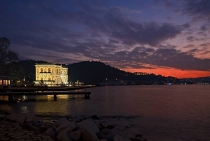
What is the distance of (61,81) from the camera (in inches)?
4786

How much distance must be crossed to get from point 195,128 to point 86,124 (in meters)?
13.2

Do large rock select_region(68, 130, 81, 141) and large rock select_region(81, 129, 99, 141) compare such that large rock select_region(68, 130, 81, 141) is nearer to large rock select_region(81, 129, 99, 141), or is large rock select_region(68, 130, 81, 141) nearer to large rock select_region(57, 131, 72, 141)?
large rock select_region(81, 129, 99, 141)

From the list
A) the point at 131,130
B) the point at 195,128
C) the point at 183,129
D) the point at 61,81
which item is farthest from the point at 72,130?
the point at 61,81

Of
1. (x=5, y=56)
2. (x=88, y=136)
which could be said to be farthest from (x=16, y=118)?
(x=5, y=56)

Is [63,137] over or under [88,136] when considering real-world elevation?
over

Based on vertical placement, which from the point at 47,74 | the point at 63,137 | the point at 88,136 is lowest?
the point at 88,136

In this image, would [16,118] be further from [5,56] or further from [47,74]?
[47,74]

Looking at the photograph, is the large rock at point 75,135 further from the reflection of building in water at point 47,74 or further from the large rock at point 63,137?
the reflection of building in water at point 47,74

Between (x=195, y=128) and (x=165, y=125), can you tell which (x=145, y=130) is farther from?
(x=195, y=128)

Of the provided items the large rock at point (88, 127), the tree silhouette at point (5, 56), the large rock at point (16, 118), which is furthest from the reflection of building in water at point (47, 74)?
the large rock at point (88, 127)

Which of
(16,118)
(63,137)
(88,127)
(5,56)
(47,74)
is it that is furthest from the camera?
(47,74)

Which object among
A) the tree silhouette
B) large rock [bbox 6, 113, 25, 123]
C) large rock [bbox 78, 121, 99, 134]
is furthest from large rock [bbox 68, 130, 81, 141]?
the tree silhouette

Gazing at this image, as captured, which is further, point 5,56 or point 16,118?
point 5,56

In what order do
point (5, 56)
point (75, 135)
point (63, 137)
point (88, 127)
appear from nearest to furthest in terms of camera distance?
point (63, 137)
point (75, 135)
point (88, 127)
point (5, 56)
